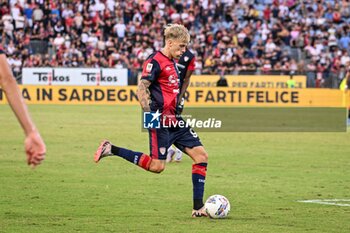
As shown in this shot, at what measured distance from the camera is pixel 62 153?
771 inches

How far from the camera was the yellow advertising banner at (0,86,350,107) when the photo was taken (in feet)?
131

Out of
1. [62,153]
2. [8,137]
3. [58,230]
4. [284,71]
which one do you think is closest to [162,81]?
[58,230]

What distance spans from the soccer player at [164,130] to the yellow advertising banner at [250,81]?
30.6 meters

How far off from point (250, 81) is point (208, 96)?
2465 mm

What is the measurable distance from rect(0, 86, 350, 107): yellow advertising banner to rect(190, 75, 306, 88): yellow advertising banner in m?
1.33

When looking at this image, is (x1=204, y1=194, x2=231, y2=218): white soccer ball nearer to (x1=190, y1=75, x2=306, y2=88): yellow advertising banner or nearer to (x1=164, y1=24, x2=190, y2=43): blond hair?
(x1=164, y1=24, x2=190, y2=43): blond hair

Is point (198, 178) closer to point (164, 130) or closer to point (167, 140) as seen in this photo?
point (167, 140)

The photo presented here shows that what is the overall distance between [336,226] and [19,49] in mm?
34829

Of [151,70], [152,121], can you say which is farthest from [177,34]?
[152,121]

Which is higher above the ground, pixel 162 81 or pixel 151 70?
pixel 151 70

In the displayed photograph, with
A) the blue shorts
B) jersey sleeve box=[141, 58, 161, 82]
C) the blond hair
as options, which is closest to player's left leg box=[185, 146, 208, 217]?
the blue shorts

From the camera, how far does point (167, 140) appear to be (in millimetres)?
10852

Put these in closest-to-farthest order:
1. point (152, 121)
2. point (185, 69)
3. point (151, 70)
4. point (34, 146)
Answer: point (34, 146) → point (151, 70) → point (152, 121) → point (185, 69)

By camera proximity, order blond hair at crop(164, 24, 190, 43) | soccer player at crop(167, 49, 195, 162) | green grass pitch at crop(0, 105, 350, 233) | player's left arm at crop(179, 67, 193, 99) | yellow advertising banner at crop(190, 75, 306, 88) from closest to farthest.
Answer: green grass pitch at crop(0, 105, 350, 233) < blond hair at crop(164, 24, 190, 43) < player's left arm at crop(179, 67, 193, 99) < soccer player at crop(167, 49, 195, 162) < yellow advertising banner at crop(190, 75, 306, 88)
